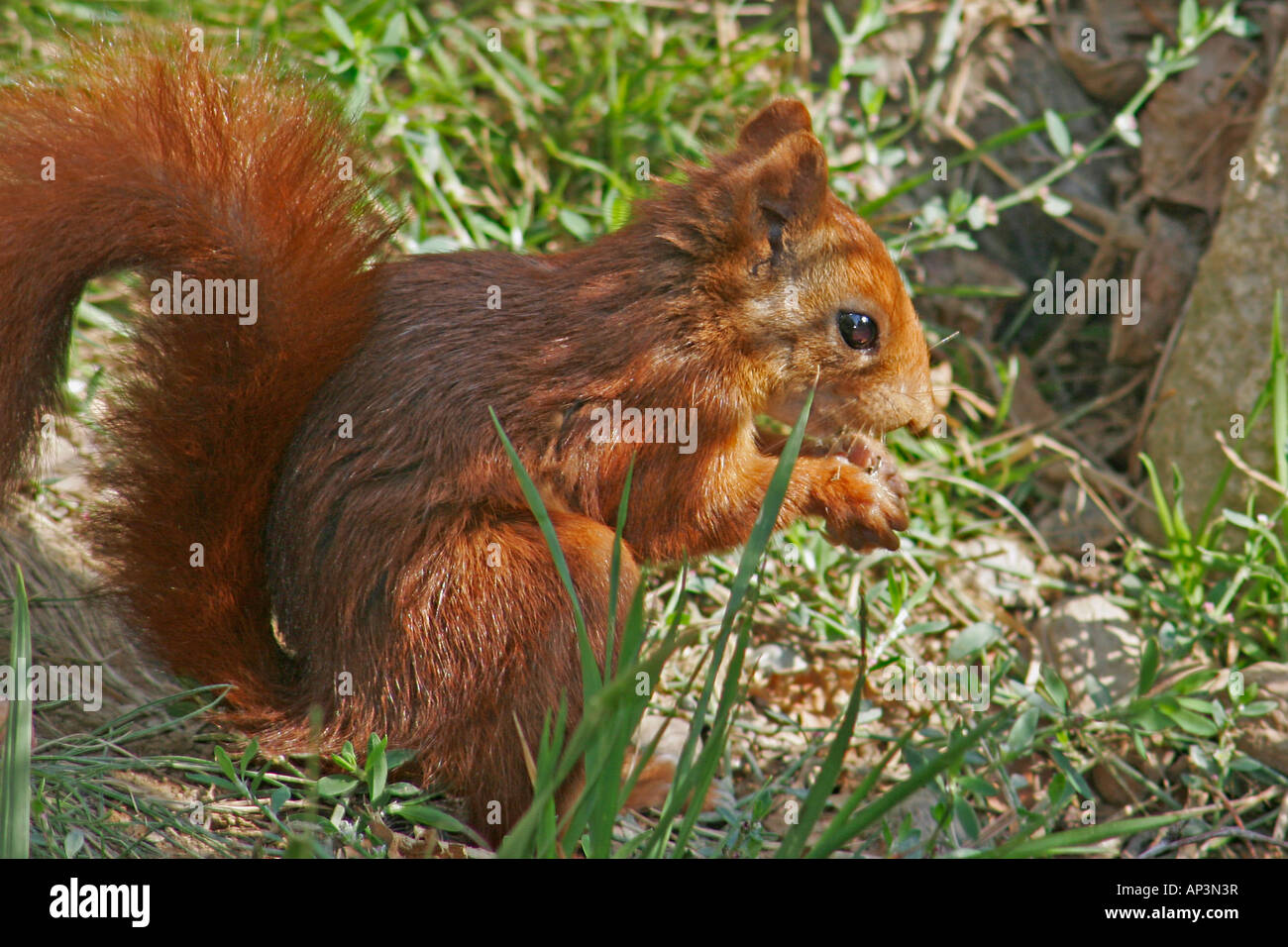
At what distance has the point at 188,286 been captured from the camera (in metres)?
2.29

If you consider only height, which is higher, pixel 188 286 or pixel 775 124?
pixel 775 124

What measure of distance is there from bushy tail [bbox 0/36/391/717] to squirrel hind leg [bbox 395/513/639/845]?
1.35 ft

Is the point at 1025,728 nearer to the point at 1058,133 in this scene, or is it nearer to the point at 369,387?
the point at 369,387

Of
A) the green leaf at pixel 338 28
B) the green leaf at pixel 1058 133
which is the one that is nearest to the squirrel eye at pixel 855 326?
the green leaf at pixel 1058 133

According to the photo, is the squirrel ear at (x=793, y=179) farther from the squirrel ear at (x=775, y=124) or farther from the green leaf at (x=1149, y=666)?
the green leaf at (x=1149, y=666)

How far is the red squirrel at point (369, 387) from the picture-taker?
2.29 metres

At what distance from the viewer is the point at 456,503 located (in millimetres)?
2439

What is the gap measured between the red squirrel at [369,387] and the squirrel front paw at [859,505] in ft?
0.63

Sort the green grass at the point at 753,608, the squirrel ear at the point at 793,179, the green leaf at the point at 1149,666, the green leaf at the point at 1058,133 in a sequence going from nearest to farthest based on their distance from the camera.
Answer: the green grass at the point at 753,608 < the squirrel ear at the point at 793,179 < the green leaf at the point at 1149,666 < the green leaf at the point at 1058,133

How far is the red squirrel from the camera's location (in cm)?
229

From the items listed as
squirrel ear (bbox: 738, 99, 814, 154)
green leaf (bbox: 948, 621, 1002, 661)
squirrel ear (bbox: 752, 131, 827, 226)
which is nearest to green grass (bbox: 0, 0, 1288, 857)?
green leaf (bbox: 948, 621, 1002, 661)

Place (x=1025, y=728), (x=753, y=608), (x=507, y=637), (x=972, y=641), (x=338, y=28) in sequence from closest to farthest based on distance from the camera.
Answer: (x=753, y=608)
(x=507, y=637)
(x=1025, y=728)
(x=972, y=641)
(x=338, y=28)

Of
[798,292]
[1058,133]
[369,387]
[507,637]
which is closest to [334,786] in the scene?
[507,637]

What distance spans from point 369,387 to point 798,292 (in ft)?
3.13
